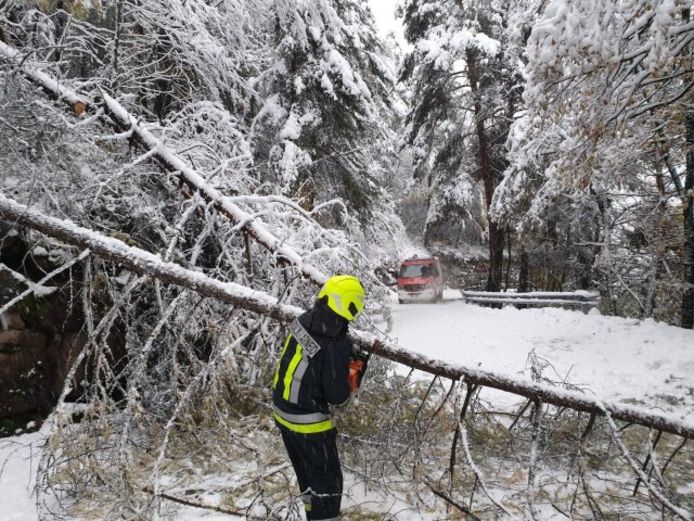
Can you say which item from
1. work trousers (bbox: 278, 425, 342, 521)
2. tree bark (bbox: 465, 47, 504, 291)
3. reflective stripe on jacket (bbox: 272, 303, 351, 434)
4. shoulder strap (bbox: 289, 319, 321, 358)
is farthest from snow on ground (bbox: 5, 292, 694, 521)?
tree bark (bbox: 465, 47, 504, 291)

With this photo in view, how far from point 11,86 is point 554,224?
15.3 meters

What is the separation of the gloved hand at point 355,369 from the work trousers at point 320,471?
394 millimetres

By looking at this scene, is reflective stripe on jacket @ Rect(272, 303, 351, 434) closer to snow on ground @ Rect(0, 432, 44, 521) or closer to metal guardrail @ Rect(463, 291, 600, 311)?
snow on ground @ Rect(0, 432, 44, 521)

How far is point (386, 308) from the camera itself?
423cm

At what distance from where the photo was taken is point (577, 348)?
27.2ft

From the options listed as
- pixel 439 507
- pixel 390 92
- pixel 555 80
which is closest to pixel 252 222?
pixel 439 507

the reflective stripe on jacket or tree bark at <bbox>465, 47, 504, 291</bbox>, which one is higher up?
tree bark at <bbox>465, 47, 504, 291</bbox>

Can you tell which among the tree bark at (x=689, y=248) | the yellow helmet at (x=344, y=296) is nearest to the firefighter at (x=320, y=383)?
the yellow helmet at (x=344, y=296)

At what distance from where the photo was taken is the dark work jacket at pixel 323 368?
9.12ft

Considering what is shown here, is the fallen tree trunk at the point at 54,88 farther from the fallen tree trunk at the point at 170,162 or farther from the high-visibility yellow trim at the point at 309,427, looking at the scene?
the high-visibility yellow trim at the point at 309,427

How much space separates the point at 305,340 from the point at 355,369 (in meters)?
0.44

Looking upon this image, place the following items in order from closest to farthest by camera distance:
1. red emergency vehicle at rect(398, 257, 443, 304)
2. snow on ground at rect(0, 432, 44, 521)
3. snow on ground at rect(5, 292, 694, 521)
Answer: snow on ground at rect(0, 432, 44, 521) < snow on ground at rect(5, 292, 694, 521) < red emergency vehicle at rect(398, 257, 443, 304)

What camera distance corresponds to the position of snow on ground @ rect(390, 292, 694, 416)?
6211 millimetres

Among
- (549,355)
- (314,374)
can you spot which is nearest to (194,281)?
(314,374)
